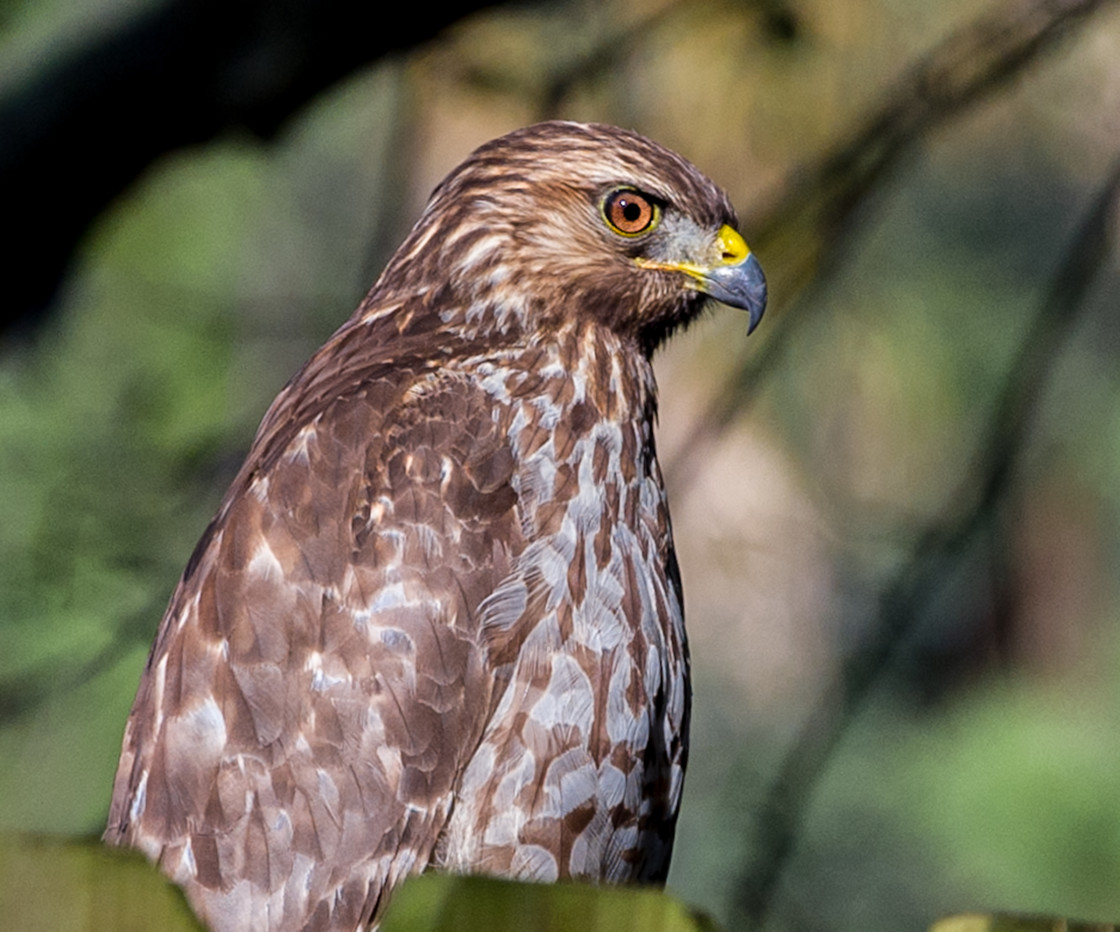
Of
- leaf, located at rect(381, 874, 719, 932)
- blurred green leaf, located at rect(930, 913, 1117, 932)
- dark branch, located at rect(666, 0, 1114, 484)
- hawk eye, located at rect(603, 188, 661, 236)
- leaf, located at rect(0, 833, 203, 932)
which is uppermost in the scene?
dark branch, located at rect(666, 0, 1114, 484)

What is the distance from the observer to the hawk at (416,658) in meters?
2.14

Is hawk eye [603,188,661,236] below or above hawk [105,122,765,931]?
above

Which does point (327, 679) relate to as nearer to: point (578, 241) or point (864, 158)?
point (578, 241)

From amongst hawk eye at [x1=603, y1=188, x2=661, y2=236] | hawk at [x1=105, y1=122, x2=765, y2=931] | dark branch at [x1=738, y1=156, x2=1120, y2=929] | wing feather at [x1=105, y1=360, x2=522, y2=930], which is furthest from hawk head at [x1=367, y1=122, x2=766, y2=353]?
dark branch at [x1=738, y1=156, x2=1120, y2=929]

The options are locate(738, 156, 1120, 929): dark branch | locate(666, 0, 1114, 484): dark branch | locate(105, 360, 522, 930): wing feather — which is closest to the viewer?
locate(105, 360, 522, 930): wing feather

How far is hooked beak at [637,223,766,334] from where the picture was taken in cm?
260

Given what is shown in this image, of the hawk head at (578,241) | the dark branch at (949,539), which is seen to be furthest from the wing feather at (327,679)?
the dark branch at (949,539)

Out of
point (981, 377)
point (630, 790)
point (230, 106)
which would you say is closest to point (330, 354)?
point (630, 790)

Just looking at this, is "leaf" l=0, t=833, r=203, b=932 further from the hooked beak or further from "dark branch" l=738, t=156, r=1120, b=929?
"dark branch" l=738, t=156, r=1120, b=929

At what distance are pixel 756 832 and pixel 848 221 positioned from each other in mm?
1885

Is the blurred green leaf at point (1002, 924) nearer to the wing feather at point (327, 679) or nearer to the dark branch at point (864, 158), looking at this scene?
Answer: the wing feather at point (327, 679)

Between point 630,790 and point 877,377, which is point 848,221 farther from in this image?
point 630,790

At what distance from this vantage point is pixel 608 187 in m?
2.59

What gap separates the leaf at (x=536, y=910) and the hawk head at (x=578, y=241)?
5.87ft
